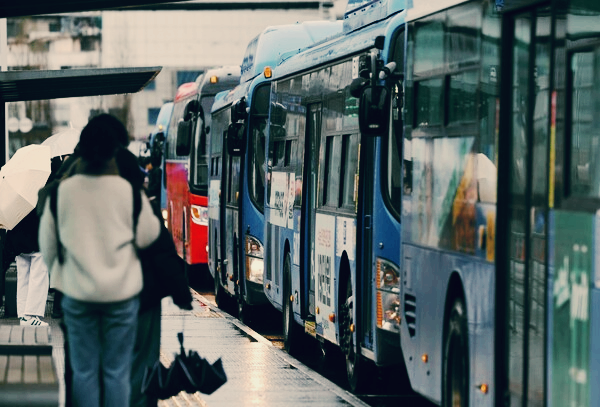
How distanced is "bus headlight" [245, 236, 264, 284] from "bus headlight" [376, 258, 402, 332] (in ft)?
25.2

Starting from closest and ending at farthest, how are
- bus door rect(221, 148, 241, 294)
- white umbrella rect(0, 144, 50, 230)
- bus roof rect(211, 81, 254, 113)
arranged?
white umbrella rect(0, 144, 50, 230), bus door rect(221, 148, 241, 294), bus roof rect(211, 81, 254, 113)

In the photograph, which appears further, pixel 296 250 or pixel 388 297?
pixel 296 250

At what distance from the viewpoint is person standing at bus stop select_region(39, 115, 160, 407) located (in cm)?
802

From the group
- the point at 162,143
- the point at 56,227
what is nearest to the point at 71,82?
the point at 56,227

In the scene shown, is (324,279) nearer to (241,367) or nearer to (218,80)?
(241,367)

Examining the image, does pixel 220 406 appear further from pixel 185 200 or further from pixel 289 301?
pixel 185 200

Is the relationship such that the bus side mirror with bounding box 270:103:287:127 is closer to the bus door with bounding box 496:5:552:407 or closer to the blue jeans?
the bus door with bounding box 496:5:552:407

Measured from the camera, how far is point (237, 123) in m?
21.3

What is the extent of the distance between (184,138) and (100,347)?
68.2 feet

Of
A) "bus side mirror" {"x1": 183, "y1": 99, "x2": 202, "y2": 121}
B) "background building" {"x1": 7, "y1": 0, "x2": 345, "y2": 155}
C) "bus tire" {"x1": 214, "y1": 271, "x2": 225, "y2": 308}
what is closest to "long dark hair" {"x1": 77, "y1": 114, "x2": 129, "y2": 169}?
"bus tire" {"x1": 214, "y1": 271, "x2": 225, "y2": 308}

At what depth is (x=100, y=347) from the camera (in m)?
8.21

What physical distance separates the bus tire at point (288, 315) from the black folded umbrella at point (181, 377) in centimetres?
780

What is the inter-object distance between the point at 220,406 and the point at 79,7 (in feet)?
19.2

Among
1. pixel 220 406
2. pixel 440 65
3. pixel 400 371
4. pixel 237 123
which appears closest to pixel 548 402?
pixel 440 65
